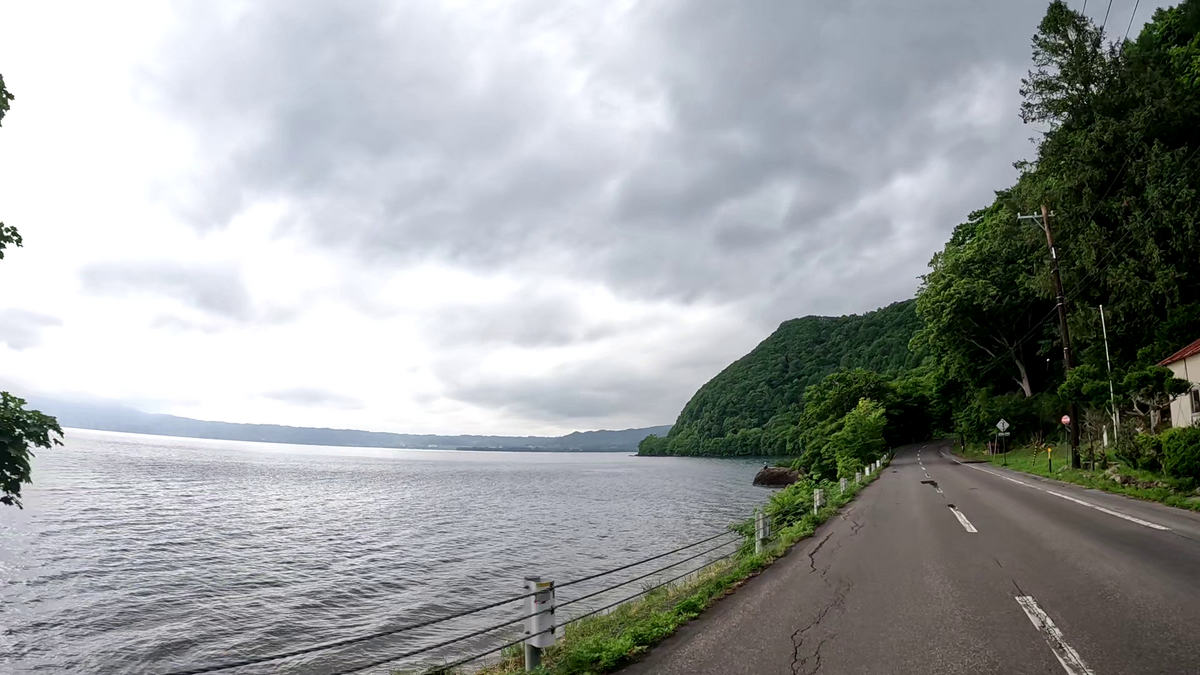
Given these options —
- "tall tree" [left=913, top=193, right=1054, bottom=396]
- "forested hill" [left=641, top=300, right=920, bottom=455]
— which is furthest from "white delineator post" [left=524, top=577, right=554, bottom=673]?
"forested hill" [left=641, top=300, right=920, bottom=455]

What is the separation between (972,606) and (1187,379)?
24.6m

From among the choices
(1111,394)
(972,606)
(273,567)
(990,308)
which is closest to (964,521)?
(972,606)

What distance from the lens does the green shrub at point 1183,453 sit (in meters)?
14.5

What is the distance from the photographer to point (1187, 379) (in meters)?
22.9

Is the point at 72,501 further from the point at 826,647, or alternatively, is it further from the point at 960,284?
the point at 960,284

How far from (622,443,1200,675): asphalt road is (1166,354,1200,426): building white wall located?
49.4 ft

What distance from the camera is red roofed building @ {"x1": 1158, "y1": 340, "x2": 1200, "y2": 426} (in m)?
22.6

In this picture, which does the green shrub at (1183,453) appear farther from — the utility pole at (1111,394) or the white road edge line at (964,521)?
the utility pole at (1111,394)

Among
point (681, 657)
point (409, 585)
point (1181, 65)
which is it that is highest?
point (1181, 65)

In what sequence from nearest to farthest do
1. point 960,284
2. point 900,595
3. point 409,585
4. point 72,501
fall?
1. point 900,595
2. point 409,585
3. point 72,501
4. point 960,284

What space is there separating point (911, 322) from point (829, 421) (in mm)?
79014

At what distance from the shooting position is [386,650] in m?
13.1

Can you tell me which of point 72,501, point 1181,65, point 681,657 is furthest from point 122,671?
point 1181,65

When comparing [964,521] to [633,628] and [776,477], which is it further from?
[776,477]
